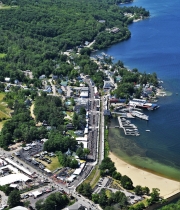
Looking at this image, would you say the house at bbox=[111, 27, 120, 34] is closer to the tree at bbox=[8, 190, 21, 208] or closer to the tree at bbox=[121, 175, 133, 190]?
the tree at bbox=[121, 175, 133, 190]

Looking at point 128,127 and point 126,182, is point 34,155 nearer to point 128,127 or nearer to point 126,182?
point 126,182

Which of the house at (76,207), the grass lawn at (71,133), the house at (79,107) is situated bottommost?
the house at (76,207)

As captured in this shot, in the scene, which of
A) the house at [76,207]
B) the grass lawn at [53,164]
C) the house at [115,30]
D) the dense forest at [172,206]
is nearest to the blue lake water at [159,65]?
the house at [115,30]

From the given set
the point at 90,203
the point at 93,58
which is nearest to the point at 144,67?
the point at 93,58

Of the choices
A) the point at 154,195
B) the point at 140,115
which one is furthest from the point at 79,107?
the point at 154,195

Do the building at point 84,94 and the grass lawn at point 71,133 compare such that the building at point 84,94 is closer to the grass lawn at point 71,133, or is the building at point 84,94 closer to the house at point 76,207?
the grass lawn at point 71,133

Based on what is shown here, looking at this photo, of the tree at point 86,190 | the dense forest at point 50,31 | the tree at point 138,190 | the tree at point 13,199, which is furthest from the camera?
the dense forest at point 50,31

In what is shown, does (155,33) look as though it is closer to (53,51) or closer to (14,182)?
(53,51)
